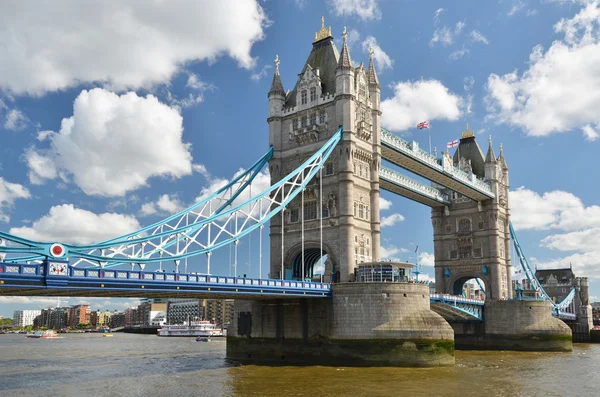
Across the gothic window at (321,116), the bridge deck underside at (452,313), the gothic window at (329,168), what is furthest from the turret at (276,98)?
the bridge deck underside at (452,313)

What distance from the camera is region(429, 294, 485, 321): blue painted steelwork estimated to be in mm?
59281

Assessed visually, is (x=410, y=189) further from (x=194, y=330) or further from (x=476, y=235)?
(x=194, y=330)

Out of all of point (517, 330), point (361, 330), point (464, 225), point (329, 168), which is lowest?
point (517, 330)

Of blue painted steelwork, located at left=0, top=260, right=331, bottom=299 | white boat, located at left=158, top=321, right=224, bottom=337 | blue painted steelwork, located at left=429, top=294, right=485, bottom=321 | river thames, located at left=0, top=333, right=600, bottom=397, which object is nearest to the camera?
blue painted steelwork, located at left=0, top=260, right=331, bottom=299

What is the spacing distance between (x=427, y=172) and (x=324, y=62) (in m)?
19.6

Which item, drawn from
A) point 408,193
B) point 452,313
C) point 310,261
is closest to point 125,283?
point 310,261

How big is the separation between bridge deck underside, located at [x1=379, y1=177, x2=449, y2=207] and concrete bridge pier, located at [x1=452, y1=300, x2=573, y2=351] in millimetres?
14992

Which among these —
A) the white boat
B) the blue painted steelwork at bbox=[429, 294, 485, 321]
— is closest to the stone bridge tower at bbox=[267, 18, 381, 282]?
the blue painted steelwork at bbox=[429, 294, 485, 321]

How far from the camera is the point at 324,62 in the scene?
57.6 m

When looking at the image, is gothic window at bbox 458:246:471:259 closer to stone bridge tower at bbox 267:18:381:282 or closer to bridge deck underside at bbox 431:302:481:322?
bridge deck underside at bbox 431:302:481:322

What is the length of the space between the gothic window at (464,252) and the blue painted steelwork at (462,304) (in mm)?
13096

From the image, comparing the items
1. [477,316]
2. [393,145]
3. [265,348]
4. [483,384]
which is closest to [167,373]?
[265,348]

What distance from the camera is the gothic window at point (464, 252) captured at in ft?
265

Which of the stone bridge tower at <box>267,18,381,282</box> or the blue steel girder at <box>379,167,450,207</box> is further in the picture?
the blue steel girder at <box>379,167,450,207</box>
